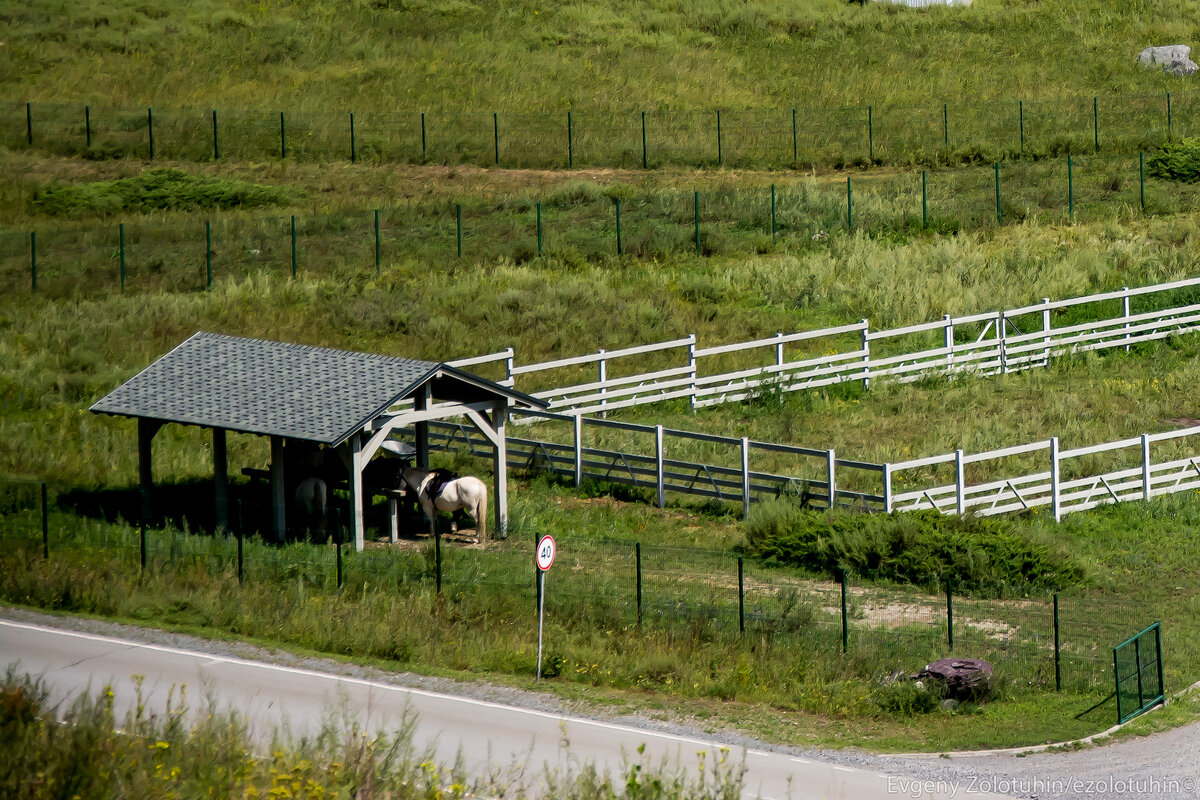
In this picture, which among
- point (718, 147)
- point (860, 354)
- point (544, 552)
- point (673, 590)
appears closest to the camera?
point (544, 552)

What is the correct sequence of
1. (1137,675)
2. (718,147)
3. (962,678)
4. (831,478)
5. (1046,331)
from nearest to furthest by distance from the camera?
(1137,675) → (962,678) → (831,478) → (1046,331) → (718,147)

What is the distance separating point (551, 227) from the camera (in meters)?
47.8

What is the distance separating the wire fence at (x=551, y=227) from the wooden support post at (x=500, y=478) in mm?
17883

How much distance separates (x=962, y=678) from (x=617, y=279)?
25.3 metres

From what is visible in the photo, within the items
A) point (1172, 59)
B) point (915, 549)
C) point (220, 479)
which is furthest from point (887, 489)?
point (1172, 59)

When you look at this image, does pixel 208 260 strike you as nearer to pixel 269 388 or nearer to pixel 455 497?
pixel 269 388

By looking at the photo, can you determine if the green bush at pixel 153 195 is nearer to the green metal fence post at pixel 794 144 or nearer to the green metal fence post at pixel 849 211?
the green metal fence post at pixel 849 211

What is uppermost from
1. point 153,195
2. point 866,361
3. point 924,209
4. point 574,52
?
point 574,52

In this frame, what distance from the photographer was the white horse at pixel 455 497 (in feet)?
81.4

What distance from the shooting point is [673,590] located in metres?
21.7

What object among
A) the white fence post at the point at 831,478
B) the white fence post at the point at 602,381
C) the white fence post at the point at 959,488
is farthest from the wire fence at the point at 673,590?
the white fence post at the point at 602,381

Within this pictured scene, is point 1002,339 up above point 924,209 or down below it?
below

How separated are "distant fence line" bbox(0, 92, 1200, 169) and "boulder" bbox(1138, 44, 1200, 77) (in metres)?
5.82

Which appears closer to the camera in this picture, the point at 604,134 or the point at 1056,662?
the point at 1056,662
